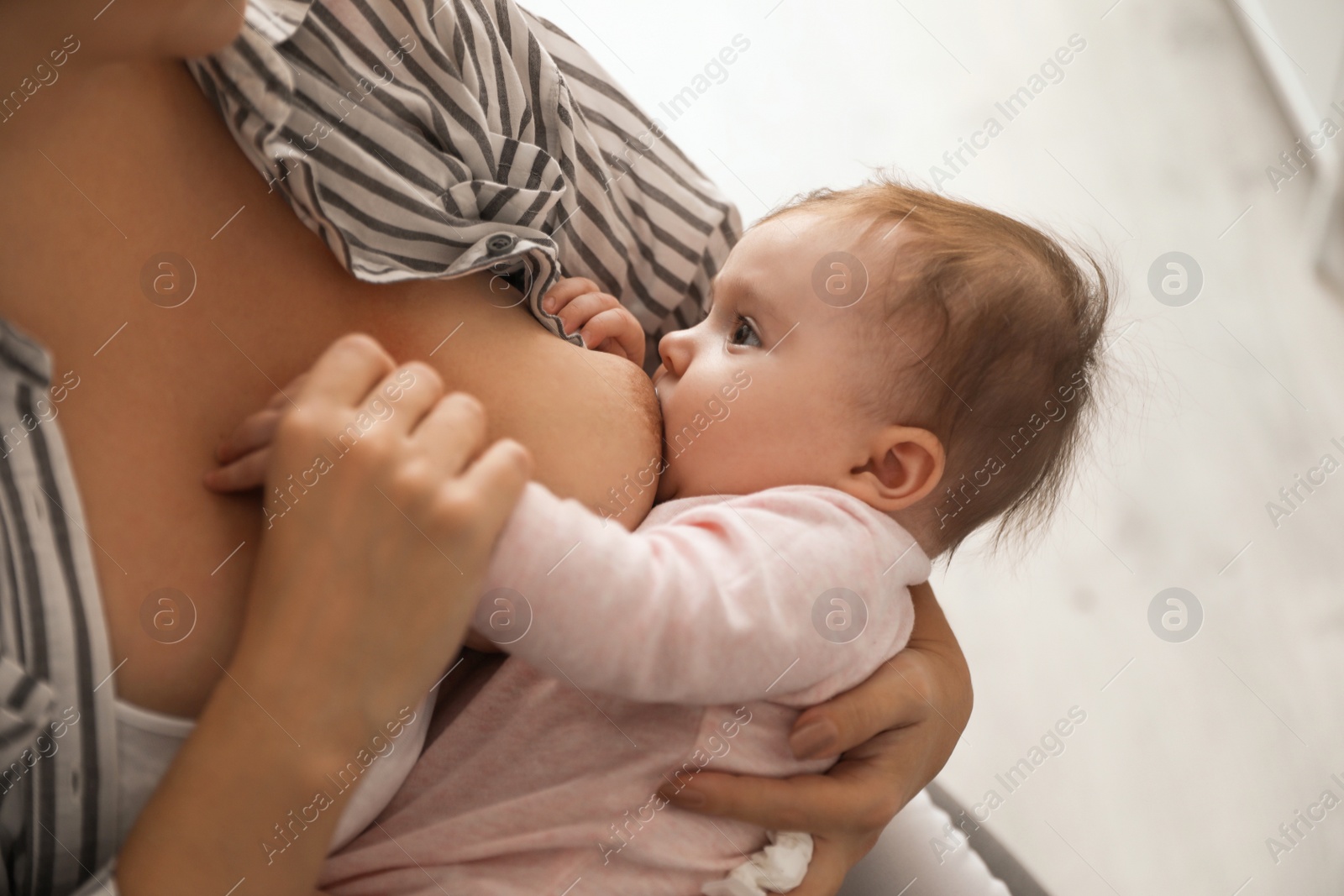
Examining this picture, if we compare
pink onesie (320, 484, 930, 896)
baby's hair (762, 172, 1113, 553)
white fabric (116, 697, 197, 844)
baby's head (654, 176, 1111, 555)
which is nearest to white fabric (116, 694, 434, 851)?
white fabric (116, 697, 197, 844)

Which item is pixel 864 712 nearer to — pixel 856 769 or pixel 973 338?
pixel 856 769

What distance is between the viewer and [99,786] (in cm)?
67

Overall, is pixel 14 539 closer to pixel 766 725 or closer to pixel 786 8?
pixel 766 725

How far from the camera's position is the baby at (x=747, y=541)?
2.51ft

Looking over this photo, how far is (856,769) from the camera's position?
0.95m

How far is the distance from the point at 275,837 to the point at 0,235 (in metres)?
0.43

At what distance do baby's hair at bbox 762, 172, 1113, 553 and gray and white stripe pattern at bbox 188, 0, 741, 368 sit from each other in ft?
0.65

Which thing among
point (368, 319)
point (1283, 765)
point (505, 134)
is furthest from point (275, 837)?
point (1283, 765)

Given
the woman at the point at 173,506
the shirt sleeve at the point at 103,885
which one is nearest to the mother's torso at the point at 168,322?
the woman at the point at 173,506

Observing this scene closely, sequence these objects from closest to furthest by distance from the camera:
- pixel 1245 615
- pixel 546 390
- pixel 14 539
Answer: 1. pixel 14 539
2. pixel 546 390
3. pixel 1245 615

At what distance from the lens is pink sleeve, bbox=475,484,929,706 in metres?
0.73

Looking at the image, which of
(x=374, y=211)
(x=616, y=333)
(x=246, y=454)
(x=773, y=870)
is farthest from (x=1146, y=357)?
(x=246, y=454)

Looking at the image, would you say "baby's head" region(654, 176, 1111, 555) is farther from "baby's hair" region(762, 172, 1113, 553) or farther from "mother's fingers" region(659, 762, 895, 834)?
"mother's fingers" region(659, 762, 895, 834)

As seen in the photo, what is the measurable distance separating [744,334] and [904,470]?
0.21 metres
